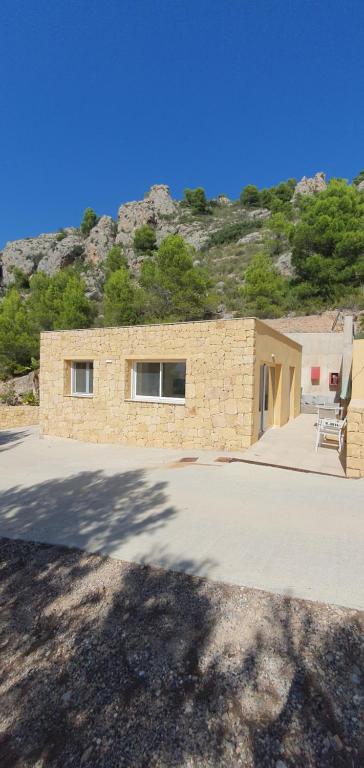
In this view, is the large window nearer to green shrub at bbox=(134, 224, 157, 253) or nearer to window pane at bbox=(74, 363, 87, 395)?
window pane at bbox=(74, 363, 87, 395)

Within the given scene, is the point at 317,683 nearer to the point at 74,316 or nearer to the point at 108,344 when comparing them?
the point at 108,344

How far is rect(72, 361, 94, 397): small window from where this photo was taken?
11.7 m

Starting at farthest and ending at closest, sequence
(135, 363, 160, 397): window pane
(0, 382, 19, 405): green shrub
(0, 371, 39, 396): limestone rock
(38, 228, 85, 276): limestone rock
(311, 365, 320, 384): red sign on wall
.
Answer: (38, 228, 85, 276): limestone rock → (0, 371, 39, 396): limestone rock → (0, 382, 19, 405): green shrub → (311, 365, 320, 384): red sign on wall → (135, 363, 160, 397): window pane

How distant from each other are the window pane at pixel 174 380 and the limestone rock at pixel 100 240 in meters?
47.8

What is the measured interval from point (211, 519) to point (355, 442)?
3313 mm

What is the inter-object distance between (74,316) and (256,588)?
2510 centimetres

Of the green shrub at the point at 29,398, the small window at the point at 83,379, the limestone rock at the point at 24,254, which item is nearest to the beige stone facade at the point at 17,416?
the green shrub at the point at 29,398

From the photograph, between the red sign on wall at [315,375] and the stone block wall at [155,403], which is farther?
the red sign on wall at [315,375]

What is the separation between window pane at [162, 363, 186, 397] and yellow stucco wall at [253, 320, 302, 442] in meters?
2.13

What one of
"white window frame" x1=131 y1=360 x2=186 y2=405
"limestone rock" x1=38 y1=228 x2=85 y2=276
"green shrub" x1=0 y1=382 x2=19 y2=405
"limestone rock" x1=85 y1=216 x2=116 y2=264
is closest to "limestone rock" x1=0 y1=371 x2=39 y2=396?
"green shrub" x1=0 y1=382 x2=19 y2=405

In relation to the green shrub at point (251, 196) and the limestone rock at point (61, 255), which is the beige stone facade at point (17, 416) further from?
the green shrub at point (251, 196)

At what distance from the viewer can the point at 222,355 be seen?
29.0 feet

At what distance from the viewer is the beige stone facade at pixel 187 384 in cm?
866

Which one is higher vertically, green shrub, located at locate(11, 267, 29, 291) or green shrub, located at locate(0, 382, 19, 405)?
green shrub, located at locate(11, 267, 29, 291)
